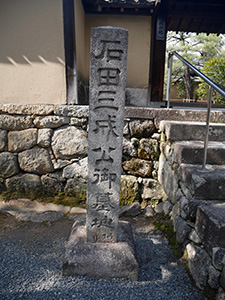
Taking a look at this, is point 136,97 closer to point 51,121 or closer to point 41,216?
point 51,121

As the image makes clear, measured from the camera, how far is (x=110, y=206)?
2.05 m

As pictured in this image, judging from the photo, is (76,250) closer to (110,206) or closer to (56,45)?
(110,206)

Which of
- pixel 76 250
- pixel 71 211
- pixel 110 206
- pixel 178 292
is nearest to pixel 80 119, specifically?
pixel 71 211

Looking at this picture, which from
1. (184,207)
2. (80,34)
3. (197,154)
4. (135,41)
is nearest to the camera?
(184,207)

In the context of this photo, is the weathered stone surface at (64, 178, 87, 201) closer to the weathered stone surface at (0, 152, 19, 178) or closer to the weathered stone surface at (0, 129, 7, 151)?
the weathered stone surface at (0, 152, 19, 178)

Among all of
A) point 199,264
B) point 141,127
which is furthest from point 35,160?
point 199,264

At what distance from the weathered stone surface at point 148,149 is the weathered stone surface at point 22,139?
1654 millimetres

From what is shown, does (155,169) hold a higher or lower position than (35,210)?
higher

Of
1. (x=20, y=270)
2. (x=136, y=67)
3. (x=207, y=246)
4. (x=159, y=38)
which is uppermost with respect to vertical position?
(x=159, y=38)

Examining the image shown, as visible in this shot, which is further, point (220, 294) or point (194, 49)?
point (194, 49)

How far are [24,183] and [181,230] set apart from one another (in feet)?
8.16

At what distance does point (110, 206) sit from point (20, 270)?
1.03m

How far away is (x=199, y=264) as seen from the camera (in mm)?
1794

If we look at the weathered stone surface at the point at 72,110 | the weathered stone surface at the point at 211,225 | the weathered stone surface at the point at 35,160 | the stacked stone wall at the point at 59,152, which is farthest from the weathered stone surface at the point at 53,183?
the weathered stone surface at the point at 211,225
